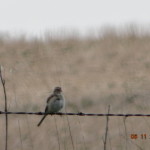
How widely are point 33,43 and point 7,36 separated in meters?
0.75

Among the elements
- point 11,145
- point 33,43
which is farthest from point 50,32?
point 11,145

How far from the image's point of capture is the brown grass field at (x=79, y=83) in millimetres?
10594

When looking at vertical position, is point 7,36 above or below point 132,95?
above

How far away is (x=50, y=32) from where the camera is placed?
699 inches

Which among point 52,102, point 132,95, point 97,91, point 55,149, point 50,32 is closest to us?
point 52,102

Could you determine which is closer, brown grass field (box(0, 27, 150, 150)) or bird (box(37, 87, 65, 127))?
bird (box(37, 87, 65, 127))

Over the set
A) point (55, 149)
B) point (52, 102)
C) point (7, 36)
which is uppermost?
point (7, 36)

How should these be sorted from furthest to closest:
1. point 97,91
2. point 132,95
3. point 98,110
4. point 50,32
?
1. point 50,32
2. point 97,91
3. point 132,95
4. point 98,110

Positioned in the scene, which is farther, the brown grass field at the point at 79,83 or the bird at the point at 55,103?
the brown grass field at the point at 79,83

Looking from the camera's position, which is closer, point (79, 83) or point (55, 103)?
point (55, 103)

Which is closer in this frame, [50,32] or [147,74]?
[147,74]

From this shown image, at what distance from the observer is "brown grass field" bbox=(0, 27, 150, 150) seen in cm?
1059

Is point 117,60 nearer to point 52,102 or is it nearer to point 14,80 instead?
point 14,80

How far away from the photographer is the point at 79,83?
16094 millimetres
